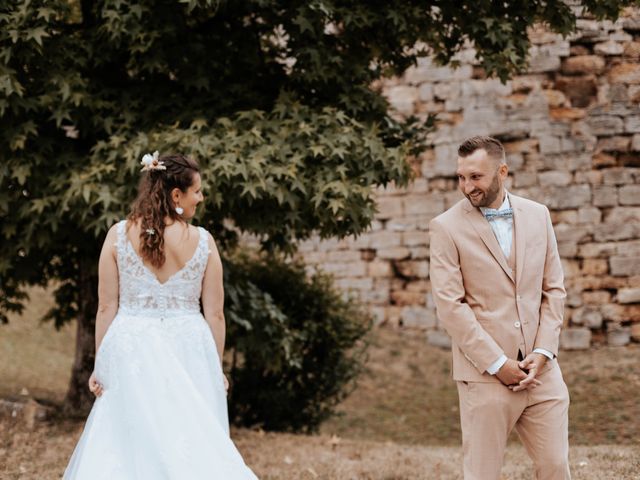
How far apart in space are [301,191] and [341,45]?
5.38 ft

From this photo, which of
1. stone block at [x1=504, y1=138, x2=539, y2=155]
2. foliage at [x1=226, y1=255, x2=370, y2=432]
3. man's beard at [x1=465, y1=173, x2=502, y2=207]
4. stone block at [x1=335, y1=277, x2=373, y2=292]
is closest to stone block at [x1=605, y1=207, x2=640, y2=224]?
stone block at [x1=504, y1=138, x2=539, y2=155]

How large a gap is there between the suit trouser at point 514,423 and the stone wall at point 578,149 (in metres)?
7.94

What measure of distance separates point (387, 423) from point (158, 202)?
7.07 metres

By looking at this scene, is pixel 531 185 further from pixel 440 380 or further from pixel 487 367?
pixel 487 367

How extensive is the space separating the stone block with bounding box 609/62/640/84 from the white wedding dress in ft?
30.1

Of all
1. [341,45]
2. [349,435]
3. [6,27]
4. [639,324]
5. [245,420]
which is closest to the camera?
[6,27]

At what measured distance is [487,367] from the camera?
3.90 metres

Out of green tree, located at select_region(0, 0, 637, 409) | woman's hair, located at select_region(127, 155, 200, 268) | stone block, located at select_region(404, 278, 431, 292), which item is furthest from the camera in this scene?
stone block, located at select_region(404, 278, 431, 292)

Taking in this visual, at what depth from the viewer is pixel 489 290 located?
405cm

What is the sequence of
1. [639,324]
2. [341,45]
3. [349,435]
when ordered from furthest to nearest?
[639,324] → [349,435] → [341,45]

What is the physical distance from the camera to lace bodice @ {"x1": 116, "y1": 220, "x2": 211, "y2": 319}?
14.5 feet

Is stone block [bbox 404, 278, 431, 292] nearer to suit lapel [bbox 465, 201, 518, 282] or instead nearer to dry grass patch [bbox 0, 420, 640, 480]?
dry grass patch [bbox 0, 420, 640, 480]

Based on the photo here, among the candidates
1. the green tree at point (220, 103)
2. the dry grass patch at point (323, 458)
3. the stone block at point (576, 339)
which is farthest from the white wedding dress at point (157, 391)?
the stone block at point (576, 339)

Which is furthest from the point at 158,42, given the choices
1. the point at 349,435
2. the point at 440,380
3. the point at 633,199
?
the point at 633,199
